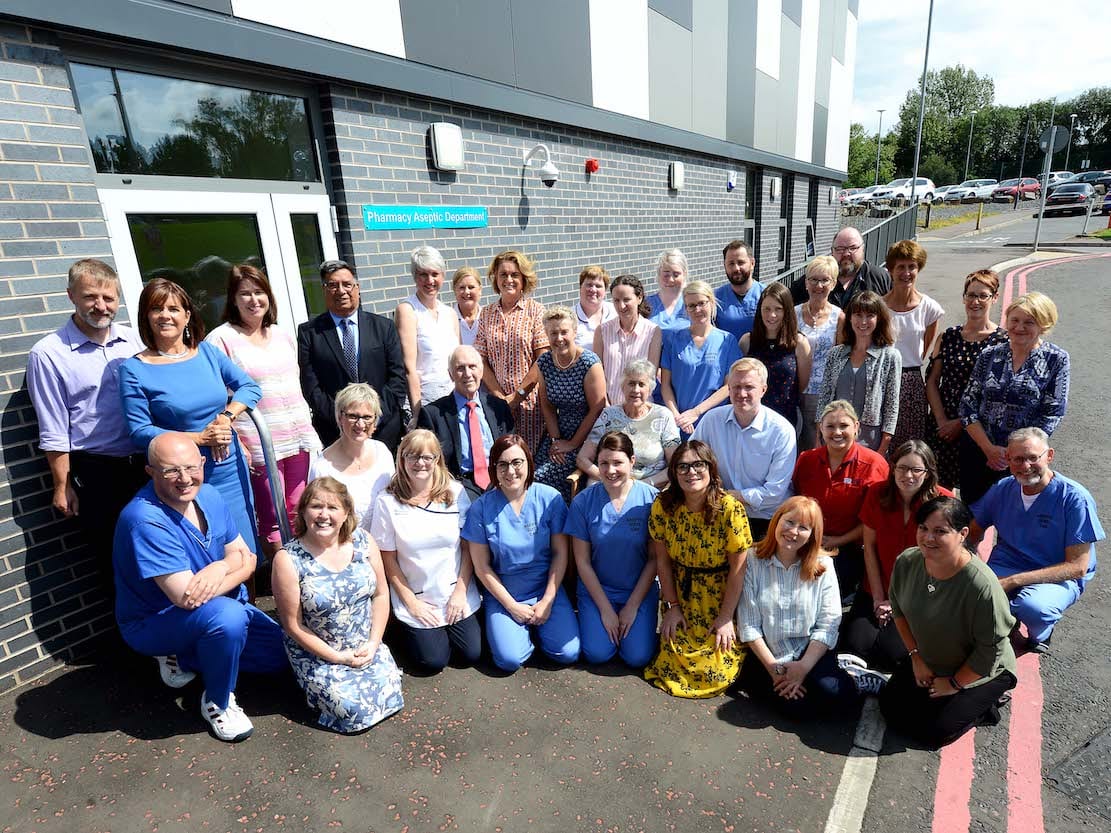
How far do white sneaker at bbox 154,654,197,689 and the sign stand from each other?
3453 millimetres

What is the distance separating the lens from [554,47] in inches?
286

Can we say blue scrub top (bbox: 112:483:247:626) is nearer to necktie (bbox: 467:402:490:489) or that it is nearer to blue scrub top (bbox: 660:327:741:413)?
necktie (bbox: 467:402:490:489)

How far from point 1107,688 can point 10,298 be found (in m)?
6.01

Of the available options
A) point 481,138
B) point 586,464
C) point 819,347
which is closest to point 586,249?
point 481,138

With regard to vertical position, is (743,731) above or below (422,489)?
below

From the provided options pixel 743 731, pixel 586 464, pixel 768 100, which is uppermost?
pixel 768 100

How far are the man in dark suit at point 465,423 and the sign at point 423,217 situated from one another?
1824 millimetres

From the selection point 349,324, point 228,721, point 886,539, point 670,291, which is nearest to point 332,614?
point 228,721

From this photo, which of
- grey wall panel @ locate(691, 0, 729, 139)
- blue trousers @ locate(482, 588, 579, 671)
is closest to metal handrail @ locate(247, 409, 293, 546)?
blue trousers @ locate(482, 588, 579, 671)

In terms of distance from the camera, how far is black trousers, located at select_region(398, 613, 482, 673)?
369cm

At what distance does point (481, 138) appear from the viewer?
643 centimetres

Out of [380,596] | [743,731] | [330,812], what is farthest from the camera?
[380,596]

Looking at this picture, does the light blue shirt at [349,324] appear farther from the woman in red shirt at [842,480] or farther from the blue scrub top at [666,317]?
the woman in red shirt at [842,480]

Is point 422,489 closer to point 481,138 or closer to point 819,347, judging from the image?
point 819,347
